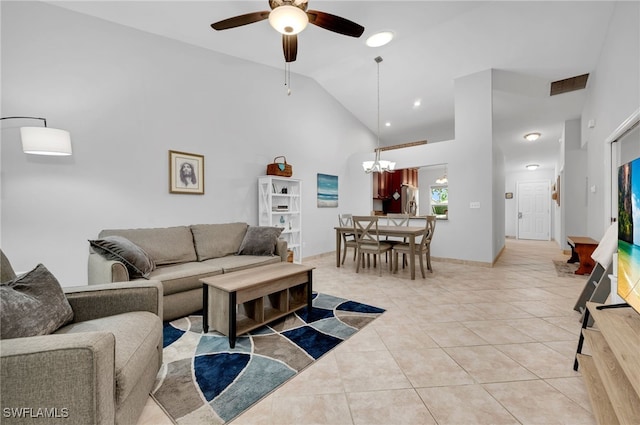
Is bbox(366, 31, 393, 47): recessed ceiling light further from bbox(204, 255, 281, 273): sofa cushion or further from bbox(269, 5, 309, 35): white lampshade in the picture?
bbox(204, 255, 281, 273): sofa cushion

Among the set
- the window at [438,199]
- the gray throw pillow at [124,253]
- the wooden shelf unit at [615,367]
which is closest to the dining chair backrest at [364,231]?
the wooden shelf unit at [615,367]

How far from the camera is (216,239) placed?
3498 mm

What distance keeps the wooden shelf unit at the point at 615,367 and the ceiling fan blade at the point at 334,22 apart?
2.78 m

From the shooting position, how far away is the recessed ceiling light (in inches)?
155

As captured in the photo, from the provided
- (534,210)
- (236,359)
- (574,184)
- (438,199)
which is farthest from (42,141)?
(534,210)

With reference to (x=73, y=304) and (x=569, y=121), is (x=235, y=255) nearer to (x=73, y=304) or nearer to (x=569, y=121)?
(x=73, y=304)

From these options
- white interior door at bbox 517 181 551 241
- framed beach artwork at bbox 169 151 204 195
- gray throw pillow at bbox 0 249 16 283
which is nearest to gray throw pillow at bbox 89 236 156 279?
gray throw pillow at bbox 0 249 16 283

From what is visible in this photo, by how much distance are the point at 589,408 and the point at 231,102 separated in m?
4.88

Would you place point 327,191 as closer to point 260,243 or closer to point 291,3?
point 260,243

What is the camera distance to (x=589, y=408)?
4.65 feet

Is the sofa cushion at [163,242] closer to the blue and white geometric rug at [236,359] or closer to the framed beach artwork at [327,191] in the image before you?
the blue and white geometric rug at [236,359]

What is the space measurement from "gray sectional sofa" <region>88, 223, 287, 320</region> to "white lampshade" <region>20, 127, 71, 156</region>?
86 cm

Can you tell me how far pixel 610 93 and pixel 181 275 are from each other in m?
5.49

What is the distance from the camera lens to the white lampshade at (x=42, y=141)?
2383 millimetres
